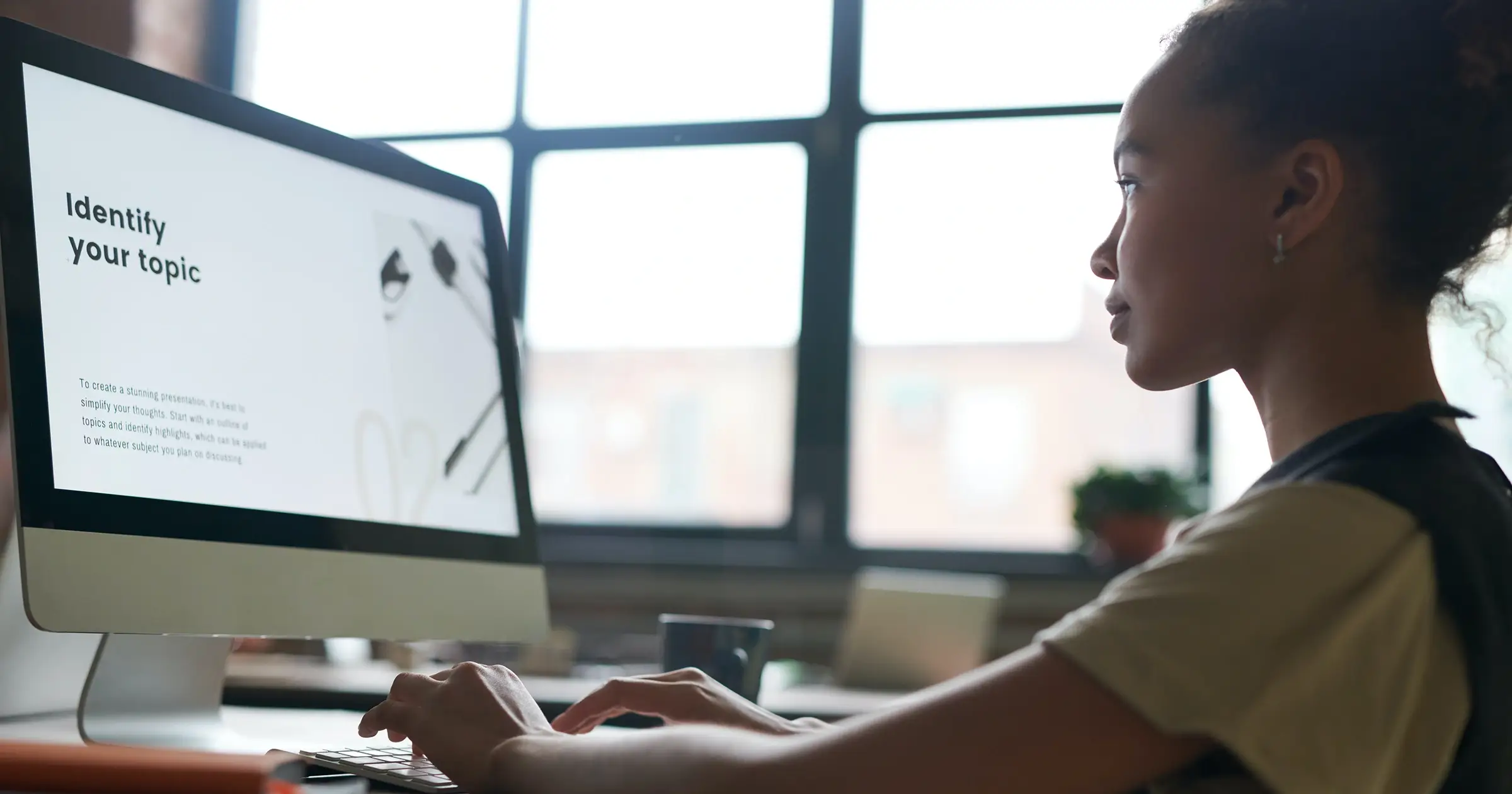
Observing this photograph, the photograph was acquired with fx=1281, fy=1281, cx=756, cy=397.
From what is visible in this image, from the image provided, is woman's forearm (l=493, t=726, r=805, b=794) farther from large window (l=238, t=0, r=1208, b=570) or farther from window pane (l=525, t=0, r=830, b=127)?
window pane (l=525, t=0, r=830, b=127)

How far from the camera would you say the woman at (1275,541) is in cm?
58

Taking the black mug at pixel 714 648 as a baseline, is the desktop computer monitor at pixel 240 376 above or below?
above

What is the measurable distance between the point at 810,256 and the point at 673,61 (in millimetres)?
733

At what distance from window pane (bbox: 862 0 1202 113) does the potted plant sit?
1017 mm

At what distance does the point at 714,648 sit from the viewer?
1.11m

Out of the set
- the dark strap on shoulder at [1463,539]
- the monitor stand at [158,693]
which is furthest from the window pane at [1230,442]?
the monitor stand at [158,693]

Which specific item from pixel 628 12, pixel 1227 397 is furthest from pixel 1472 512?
pixel 628 12

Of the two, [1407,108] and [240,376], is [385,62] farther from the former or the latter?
[1407,108]

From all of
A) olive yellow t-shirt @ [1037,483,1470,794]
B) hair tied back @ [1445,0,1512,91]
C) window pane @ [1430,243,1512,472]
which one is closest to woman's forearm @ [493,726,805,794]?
olive yellow t-shirt @ [1037,483,1470,794]

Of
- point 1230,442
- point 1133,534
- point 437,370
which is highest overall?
point 437,370

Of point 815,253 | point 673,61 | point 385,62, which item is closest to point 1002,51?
point 815,253

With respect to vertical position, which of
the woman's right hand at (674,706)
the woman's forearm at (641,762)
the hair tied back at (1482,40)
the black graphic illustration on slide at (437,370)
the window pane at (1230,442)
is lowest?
the window pane at (1230,442)

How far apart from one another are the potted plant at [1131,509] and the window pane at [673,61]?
4.32ft

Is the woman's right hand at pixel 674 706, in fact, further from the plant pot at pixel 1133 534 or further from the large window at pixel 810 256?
the large window at pixel 810 256
